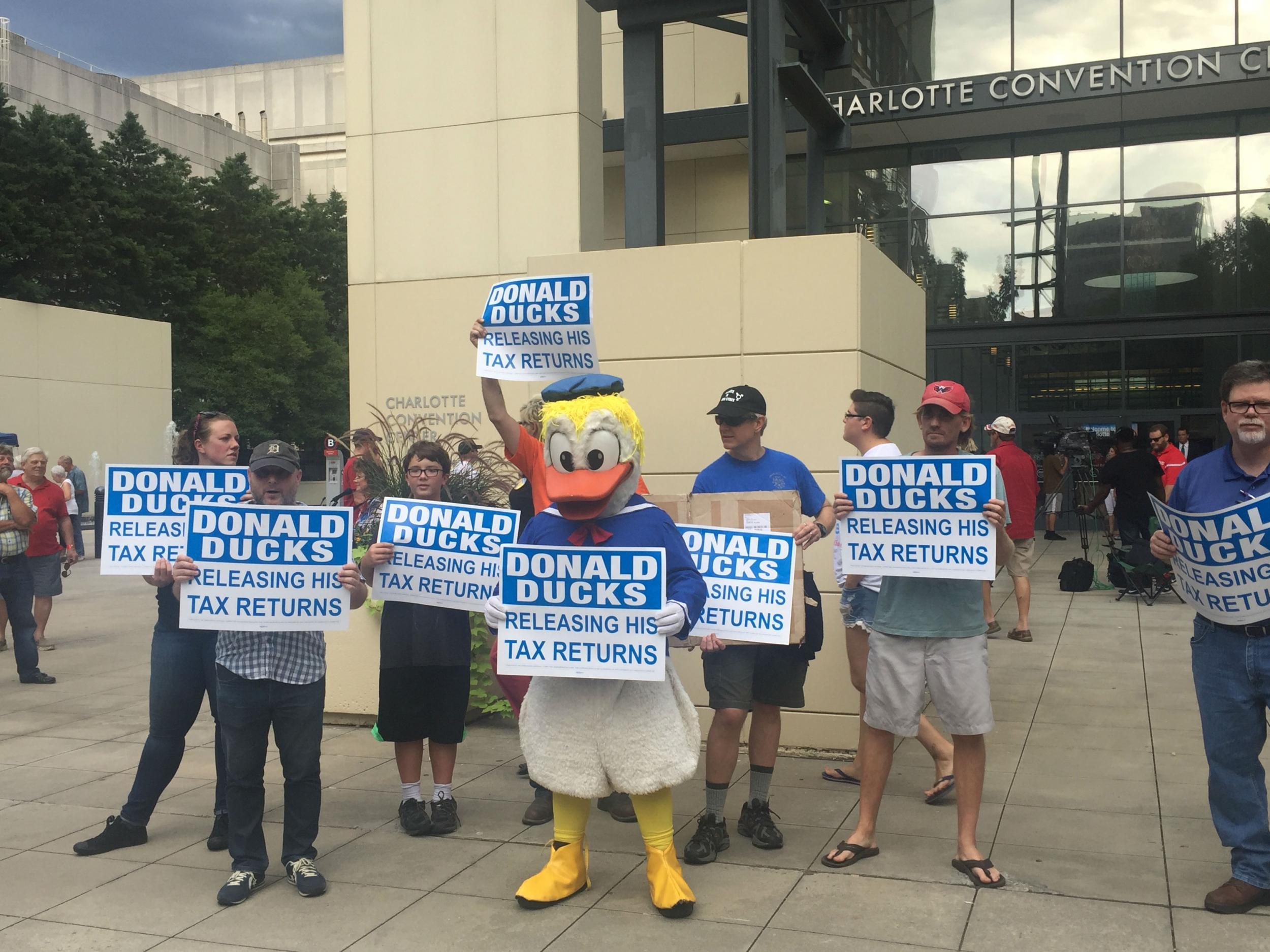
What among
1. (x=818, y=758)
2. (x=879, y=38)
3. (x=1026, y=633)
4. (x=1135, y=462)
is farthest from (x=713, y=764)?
(x=879, y=38)

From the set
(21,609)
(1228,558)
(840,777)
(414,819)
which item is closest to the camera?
(1228,558)

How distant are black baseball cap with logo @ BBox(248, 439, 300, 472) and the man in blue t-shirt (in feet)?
6.38

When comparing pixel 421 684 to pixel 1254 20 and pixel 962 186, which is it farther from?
pixel 1254 20

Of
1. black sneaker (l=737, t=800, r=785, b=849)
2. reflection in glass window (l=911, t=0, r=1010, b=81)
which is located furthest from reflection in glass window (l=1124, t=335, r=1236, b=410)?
black sneaker (l=737, t=800, r=785, b=849)

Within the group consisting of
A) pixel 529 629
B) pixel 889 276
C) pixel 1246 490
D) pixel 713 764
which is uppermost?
pixel 889 276

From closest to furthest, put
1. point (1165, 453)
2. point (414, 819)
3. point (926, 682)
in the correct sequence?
point (926, 682), point (414, 819), point (1165, 453)

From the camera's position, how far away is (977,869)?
189 inches

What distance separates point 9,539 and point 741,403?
7.80 meters

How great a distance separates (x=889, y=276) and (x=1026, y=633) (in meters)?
4.78

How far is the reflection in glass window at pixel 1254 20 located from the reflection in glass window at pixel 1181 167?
1822 millimetres

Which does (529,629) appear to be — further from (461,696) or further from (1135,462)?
(1135,462)

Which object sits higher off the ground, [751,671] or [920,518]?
[920,518]

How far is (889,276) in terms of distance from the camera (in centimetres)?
795

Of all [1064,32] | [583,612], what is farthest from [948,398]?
[1064,32]
